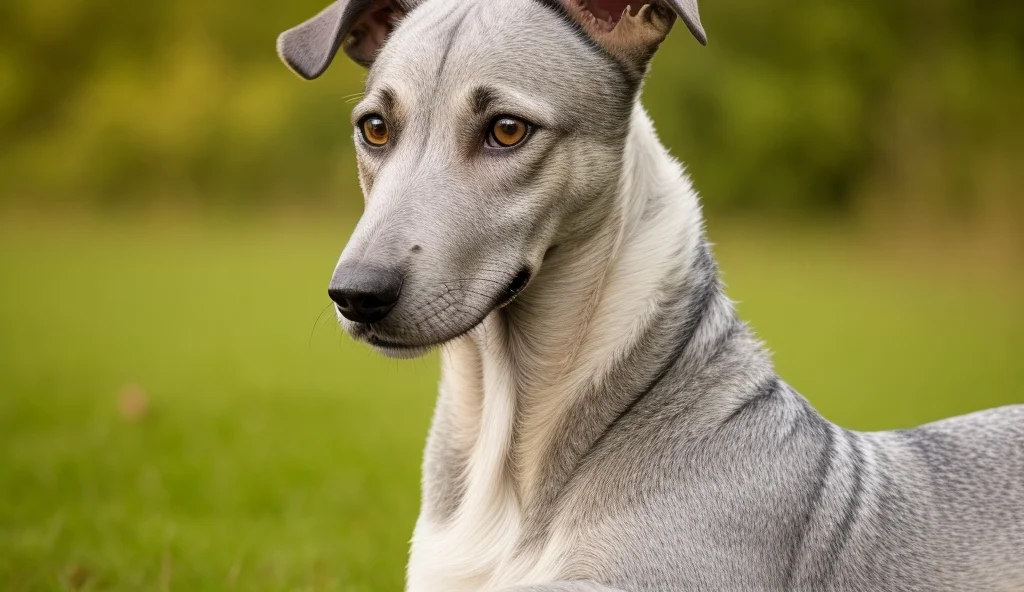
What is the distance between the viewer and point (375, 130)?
177 inches

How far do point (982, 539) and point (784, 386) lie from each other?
0.99m

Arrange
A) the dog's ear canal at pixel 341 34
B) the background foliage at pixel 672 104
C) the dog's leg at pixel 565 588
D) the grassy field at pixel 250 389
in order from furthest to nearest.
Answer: the background foliage at pixel 672 104, the grassy field at pixel 250 389, the dog's ear canal at pixel 341 34, the dog's leg at pixel 565 588

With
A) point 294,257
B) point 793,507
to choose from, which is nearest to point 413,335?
point 793,507

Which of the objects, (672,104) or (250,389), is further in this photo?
(672,104)

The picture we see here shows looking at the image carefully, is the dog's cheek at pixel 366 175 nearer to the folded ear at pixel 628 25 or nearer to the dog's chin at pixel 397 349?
the dog's chin at pixel 397 349

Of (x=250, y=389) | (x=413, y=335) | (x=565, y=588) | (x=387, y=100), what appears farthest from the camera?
(x=250, y=389)

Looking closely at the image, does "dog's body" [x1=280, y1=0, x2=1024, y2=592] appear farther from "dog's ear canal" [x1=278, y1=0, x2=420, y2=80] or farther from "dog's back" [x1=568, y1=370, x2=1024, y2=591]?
"dog's ear canal" [x1=278, y1=0, x2=420, y2=80]

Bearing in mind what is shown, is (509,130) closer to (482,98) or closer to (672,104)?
(482,98)

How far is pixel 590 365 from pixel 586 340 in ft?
0.35

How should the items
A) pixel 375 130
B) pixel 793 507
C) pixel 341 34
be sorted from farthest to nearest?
pixel 341 34 < pixel 375 130 < pixel 793 507

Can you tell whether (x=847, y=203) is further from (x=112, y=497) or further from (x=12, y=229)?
(x=112, y=497)

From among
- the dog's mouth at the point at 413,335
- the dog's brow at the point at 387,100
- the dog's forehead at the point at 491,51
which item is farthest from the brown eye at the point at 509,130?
the dog's mouth at the point at 413,335

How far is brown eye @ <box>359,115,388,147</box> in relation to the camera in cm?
446

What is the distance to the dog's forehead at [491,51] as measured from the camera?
13.9ft
